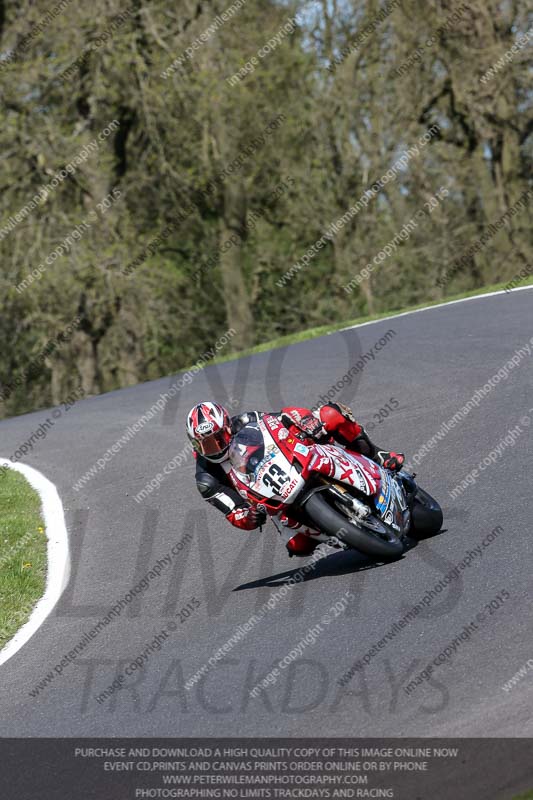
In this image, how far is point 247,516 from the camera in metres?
7.30

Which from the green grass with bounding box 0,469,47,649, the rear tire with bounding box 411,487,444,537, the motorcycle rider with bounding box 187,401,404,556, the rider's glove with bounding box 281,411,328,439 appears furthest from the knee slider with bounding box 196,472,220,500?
the green grass with bounding box 0,469,47,649

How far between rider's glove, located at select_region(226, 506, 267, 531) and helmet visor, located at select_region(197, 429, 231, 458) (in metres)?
0.41

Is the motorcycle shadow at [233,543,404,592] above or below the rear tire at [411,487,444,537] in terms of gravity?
below

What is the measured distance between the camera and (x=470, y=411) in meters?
11.1

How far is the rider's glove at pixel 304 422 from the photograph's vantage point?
24.0 feet

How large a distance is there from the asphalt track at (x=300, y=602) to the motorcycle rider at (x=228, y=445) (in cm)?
52

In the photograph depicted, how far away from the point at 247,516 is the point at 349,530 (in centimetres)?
71

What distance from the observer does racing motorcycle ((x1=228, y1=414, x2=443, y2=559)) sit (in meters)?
7.10

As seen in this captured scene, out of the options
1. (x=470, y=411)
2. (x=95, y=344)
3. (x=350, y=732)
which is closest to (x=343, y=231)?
(x=95, y=344)

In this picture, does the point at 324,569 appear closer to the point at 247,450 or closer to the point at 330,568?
the point at 330,568

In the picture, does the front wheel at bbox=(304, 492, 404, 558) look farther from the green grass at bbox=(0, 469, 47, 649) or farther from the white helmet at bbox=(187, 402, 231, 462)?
the green grass at bbox=(0, 469, 47, 649)
